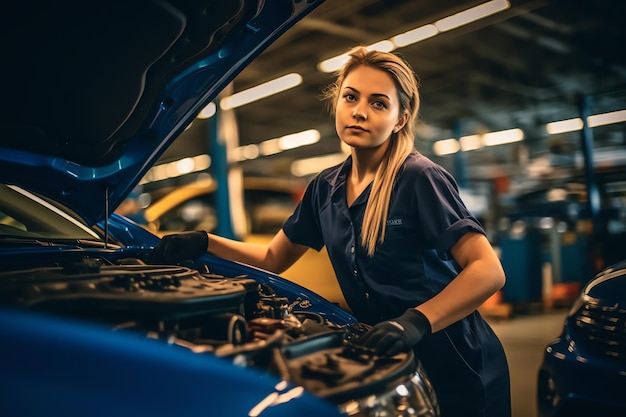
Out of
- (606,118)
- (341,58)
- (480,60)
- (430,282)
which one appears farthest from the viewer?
(480,60)

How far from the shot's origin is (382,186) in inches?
63.3

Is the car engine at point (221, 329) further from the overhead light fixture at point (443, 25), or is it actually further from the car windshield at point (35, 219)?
the overhead light fixture at point (443, 25)

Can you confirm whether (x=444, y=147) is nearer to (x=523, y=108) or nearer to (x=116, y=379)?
(x=523, y=108)

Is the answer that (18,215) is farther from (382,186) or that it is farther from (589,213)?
(589,213)

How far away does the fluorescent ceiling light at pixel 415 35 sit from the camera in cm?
663

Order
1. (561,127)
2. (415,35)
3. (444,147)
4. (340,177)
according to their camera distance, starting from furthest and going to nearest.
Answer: (444,147), (561,127), (415,35), (340,177)

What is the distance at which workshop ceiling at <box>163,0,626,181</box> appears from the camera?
24.2 feet

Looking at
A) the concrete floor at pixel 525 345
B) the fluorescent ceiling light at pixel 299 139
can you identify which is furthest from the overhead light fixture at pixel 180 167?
the concrete floor at pixel 525 345

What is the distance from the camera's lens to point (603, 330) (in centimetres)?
190

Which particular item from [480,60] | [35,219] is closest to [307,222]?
[35,219]

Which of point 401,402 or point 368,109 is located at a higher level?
point 368,109

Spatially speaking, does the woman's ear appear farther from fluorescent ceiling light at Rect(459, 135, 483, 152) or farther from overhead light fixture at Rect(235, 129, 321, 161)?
overhead light fixture at Rect(235, 129, 321, 161)

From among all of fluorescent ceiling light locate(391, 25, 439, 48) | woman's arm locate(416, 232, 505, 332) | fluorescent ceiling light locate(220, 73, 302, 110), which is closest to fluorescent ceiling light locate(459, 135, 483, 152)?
fluorescent ceiling light locate(220, 73, 302, 110)

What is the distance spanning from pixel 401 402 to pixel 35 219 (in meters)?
1.43
